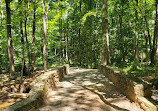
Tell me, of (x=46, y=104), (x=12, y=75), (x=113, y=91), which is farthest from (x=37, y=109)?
(x=12, y=75)

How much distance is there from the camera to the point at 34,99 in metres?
4.30

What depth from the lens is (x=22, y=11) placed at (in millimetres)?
9797

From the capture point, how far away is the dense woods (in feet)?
41.3

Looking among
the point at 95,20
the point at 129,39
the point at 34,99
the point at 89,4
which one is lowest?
the point at 34,99

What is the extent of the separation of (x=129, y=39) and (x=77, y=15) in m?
10.7

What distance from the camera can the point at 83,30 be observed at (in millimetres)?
23297

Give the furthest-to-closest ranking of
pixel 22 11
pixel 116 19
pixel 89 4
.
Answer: pixel 116 19, pixel 89 4, pixel 22 11

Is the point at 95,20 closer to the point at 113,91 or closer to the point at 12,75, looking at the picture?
the point at 12,75

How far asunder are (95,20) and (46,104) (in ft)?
70.8

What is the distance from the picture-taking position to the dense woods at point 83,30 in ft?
41.3

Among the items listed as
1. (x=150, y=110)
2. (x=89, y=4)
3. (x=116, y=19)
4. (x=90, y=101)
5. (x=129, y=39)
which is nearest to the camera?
(x=150, y=110)

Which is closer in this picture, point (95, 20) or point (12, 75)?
point (12, 75)

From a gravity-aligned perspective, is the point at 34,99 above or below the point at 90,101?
above

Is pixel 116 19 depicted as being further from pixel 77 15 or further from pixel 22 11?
pixel 22 11
